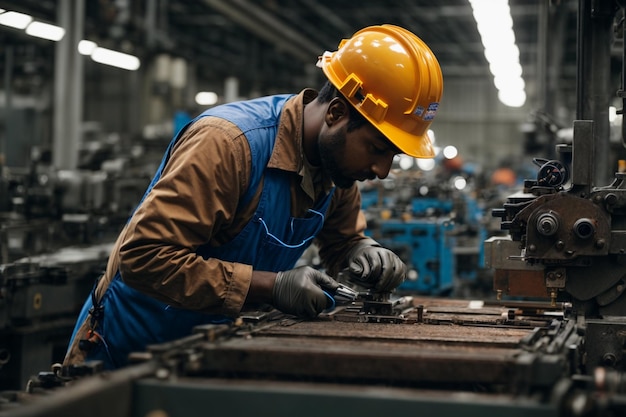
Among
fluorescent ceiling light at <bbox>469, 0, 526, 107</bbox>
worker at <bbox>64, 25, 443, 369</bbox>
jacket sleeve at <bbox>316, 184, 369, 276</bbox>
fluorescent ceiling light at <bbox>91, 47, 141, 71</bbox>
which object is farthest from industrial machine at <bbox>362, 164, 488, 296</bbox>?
fluorescent ceiling light at <bbox>91, 47, 141, 71</bbox>

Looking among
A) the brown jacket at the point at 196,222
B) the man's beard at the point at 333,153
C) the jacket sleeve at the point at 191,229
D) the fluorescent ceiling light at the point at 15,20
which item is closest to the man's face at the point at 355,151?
the man's beard at the point at 333,153

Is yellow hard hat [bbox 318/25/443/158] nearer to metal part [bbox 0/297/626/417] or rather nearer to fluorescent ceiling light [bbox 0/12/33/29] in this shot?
metal part [bbox 0/297/626/417]

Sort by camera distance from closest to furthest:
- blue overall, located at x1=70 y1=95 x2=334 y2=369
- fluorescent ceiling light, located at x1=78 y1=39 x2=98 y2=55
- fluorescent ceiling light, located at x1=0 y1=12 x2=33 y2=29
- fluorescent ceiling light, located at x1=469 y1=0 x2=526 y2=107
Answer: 1. blue overall, located at x1=70 y1=95 x2=334 y2=369
2. fluorescent ceiling light, located at x1=0 y1=12 x2=33 y2=29
3. fluorescent ceiling light, located at x1=469 y1=0 x2=526 y2=107
4. fluorescent ceiling light, located at x1=78 y1=39 x2=98 y2=55

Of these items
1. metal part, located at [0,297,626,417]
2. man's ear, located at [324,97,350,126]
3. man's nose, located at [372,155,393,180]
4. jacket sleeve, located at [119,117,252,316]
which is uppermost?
man's ear, located at [324,97,350,126]

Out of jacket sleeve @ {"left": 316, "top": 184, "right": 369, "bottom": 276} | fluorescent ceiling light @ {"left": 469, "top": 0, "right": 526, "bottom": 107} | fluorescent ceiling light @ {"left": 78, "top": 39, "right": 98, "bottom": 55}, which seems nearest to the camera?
jacket sleeve @ {"left": 316, "top": 184, "right": 369, "bottom": 276}

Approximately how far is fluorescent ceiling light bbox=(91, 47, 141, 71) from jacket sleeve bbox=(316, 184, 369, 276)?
692 centimetres

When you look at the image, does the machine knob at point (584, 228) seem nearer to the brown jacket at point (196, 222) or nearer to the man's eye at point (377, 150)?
the man's eye at point (377, 150)

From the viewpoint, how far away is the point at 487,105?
21859 mm

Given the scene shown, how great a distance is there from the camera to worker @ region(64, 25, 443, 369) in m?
1.95

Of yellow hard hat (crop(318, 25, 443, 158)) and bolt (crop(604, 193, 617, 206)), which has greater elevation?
yellow hard hat (crop(318, 25, 443, 158))

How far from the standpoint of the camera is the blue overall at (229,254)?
2.11 metres

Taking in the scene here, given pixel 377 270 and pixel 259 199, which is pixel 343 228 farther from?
pixel 259 199

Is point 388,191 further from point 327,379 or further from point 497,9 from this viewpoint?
point 327,379

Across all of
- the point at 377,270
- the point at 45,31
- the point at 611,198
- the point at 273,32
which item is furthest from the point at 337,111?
the point at 273,32
